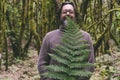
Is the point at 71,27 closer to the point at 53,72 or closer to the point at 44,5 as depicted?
the point at 53,72

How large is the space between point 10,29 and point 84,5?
7.38 metres

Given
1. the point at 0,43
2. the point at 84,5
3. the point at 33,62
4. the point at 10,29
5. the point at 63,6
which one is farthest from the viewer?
the point at 10,29

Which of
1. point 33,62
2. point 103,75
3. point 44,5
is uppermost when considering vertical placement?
point 44,5

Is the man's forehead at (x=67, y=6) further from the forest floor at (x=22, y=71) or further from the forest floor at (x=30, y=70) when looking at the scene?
the forest floor at (x=22, y=71)

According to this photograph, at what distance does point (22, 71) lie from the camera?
Answer: 1191cm

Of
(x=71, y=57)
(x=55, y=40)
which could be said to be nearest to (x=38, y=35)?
(x=55, y=40)

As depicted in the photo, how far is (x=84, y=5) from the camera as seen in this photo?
369 inches

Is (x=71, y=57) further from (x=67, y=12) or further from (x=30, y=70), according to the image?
(x=30, y=70)

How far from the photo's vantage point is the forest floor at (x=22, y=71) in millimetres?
10305

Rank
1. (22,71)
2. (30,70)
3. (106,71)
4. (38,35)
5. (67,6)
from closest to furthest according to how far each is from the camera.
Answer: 1. (67,6)
2. (106,71)
3. (38,35)
4. (22,71)
5. (30,70)

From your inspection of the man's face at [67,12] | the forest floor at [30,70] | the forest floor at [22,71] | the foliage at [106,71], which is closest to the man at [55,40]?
the man's face at [67,12]

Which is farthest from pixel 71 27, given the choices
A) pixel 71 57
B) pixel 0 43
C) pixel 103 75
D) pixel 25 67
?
pixel 25 67

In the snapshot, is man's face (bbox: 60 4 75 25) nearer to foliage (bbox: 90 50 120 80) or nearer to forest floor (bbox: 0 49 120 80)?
foliage (bbox: 90 50 120 80)

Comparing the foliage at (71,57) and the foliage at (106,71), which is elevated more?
the foliage at (71,57)
